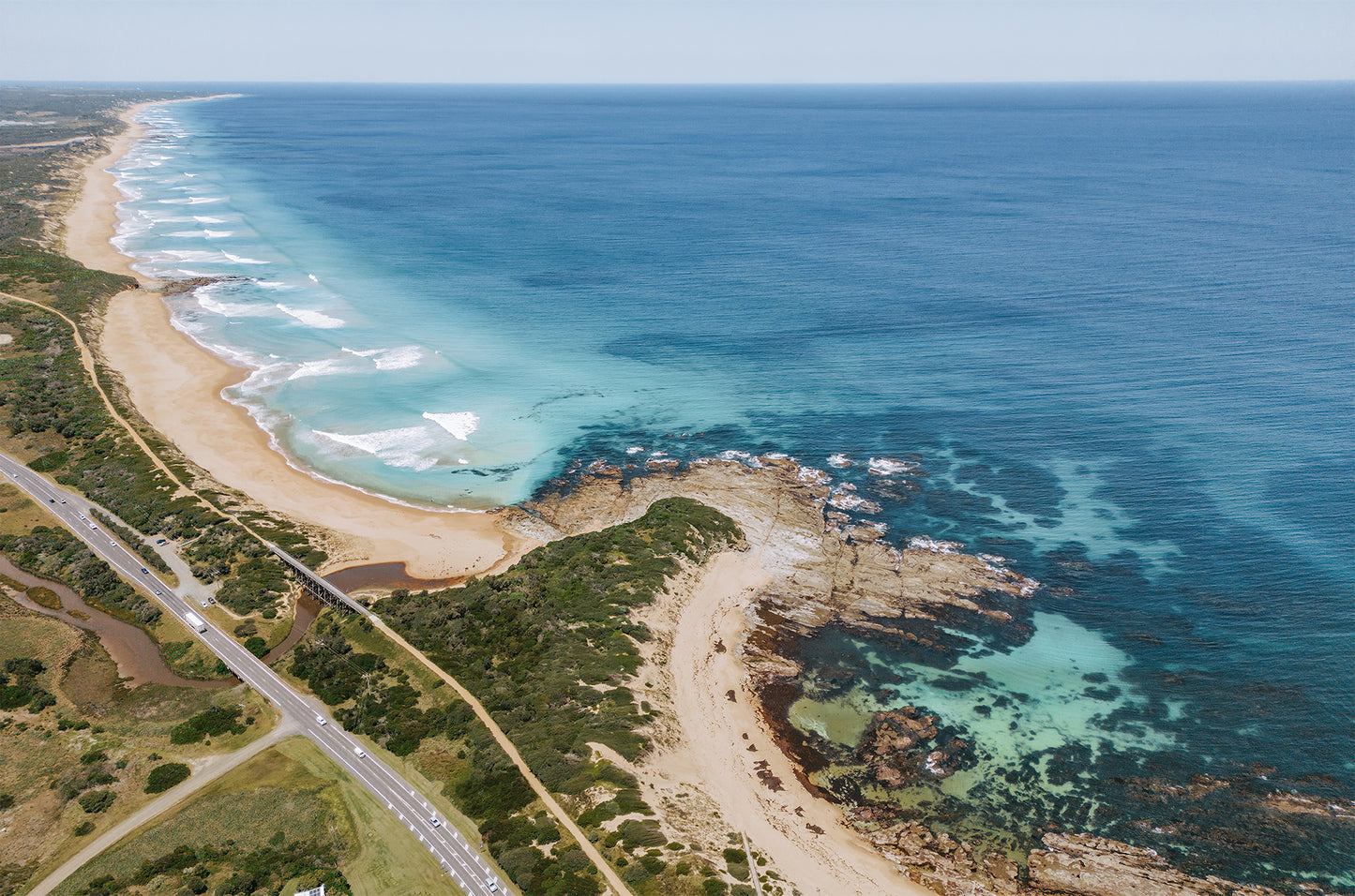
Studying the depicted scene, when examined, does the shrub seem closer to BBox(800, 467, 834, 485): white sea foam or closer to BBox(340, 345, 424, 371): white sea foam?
BBox(800, 467, 834, 485): white sea foam

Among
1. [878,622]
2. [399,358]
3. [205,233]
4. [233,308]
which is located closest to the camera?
[878,622]

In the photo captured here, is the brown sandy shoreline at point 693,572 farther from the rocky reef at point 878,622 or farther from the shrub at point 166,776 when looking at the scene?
the shrub at point 166,776

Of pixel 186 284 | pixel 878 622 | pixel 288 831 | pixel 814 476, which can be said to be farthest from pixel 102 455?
pixel 878 622

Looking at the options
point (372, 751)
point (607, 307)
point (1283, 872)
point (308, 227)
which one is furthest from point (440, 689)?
point (308, 227)

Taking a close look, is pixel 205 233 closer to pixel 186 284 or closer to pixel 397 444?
pixel 186 284

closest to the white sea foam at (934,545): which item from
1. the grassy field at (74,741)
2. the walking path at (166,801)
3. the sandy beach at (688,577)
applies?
the sandy beach at (688,577)

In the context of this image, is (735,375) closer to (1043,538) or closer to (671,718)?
(1043,538)
